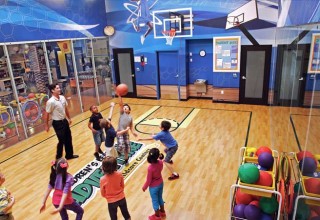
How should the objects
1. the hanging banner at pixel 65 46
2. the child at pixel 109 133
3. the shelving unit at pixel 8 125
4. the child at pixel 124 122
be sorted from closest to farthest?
the child at pixel 109 133, the child at pixel 124 122, the shelving unit at pixel 8 125, the hanging banner at pixel 65 46

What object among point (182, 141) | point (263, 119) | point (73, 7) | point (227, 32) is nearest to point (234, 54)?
point (227, 32)

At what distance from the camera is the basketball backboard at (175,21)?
9.46 meters

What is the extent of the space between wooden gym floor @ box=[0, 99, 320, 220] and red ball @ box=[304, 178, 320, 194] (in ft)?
0.93

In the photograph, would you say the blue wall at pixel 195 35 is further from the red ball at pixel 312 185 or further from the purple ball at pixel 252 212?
the red ball at pixel 312 185

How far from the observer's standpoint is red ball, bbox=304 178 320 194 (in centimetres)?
231

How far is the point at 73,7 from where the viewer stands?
9.01m

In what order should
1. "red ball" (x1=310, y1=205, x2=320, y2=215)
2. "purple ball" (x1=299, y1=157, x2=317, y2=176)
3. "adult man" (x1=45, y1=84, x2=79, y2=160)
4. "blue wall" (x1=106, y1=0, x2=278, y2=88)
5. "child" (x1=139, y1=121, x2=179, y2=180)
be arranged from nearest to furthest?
"red ball" (x1=310, y1=205, x2=320, y2=215) < "purple ball" (x1=299, y1=157, x2=317, y2=176) < "child" (x1=139, y1=121, x2=179, y2=180) < "adult man" (x1=45, y1=84, x2=79, y2=160) < "blue wall" (x1=106, y1=0, x2=278, y2=88)

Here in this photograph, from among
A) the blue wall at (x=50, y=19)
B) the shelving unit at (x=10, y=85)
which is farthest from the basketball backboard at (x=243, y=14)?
the shelving unit at (x=10, y=85)

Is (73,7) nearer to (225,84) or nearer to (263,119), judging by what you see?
(225,84)

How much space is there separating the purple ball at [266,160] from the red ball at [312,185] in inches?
37.0

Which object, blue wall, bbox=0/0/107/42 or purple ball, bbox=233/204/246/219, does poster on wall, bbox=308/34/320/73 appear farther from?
blue wall, bbox=0/0/107/42

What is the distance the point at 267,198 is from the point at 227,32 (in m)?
7.11

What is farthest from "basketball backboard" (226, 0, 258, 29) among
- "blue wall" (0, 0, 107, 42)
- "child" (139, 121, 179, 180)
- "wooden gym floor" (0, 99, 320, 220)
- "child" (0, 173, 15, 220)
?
"child" (0, 173, 15, 220)

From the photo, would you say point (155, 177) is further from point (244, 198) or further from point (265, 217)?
point (265, 217)
